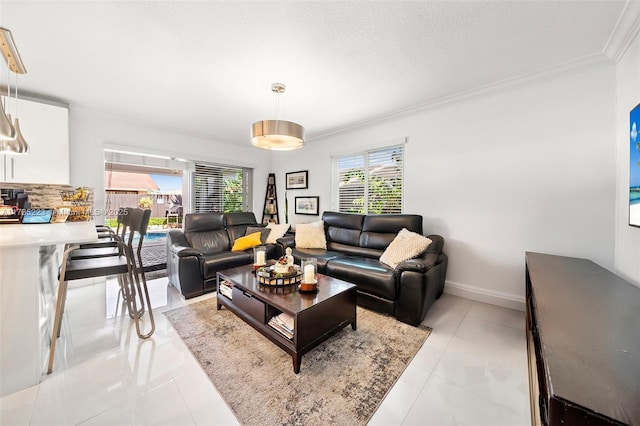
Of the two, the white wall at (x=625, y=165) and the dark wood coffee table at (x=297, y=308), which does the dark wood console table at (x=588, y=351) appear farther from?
the dark wood coffee table at (x=297, y=308)

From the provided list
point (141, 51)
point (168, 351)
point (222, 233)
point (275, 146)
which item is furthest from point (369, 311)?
point (141, 51)

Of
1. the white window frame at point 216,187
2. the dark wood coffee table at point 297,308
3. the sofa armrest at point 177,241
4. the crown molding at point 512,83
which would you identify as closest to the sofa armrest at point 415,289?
the dark wood coffee table at point 297,308

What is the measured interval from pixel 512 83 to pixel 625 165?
1.25m

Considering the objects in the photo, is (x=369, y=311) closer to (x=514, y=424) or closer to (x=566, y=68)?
(x=514, y=424)

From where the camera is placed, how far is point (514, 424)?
1266 millimetres

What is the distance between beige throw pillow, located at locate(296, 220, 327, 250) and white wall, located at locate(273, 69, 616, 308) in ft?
4.77

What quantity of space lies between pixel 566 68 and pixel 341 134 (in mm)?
2802

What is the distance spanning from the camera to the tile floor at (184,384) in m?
1.30


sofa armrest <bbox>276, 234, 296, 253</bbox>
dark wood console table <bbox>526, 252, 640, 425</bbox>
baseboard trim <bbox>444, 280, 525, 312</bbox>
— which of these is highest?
dark wood console table <bbox>526, 252, 640, 425</bbox>

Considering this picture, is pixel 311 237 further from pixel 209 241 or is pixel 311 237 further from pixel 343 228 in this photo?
pixel 209 241

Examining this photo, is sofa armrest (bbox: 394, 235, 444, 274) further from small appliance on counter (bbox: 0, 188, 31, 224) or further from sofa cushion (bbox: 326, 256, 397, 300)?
small appliance on counter (bbox: 0, 188, 31, 224)

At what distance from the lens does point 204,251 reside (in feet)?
11.5

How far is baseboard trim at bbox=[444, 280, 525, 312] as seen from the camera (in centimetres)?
258

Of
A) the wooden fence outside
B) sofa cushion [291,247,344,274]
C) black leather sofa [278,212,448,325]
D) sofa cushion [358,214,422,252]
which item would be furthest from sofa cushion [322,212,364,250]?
the wooden fence outside
